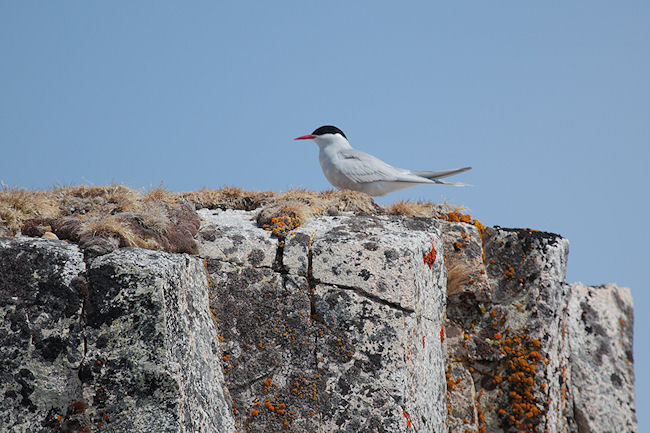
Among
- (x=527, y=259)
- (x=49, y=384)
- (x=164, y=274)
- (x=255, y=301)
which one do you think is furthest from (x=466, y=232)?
(x=49, y=384)

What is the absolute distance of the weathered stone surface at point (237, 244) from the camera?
8.00 meters

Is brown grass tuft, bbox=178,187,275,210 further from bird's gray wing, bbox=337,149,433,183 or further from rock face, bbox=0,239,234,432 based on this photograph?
rock face, bbox=0,239,234,432

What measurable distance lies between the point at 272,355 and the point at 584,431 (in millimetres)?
6452

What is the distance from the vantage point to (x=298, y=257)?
314 inches

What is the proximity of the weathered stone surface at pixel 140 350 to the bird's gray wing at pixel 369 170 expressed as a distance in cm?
439

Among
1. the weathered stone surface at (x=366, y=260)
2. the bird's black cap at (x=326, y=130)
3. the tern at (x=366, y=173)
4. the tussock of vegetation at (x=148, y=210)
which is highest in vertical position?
the bird's black cap at (x=326, y=130)

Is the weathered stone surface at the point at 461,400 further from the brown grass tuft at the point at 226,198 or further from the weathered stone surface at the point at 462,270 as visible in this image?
the brown grass tuft at the point at 226,198

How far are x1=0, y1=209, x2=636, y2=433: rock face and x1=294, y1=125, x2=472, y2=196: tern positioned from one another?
1063 millimetres

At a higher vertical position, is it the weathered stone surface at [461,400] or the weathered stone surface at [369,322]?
the weathered stone surface at [369,322]

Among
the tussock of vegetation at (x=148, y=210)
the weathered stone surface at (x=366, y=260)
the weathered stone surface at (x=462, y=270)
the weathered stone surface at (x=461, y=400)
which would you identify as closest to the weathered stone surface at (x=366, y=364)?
the weathered stone surface at (x=366, y=260)

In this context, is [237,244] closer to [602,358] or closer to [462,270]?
[462,270]

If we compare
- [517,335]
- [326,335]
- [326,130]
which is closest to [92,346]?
[326,335]

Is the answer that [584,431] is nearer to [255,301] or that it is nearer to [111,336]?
[255,301]

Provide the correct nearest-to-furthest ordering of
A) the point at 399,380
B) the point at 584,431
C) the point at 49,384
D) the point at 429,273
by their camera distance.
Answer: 1. the point at 49,384
2. the point at 399,380
3. the point at 429,273
4. the point at 584,431
